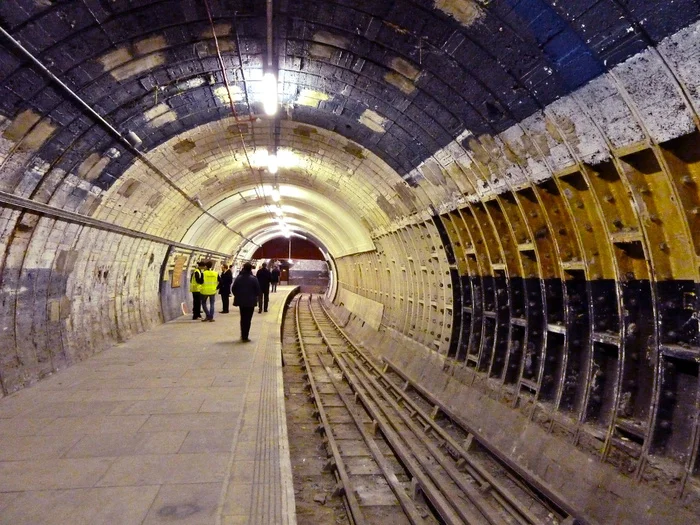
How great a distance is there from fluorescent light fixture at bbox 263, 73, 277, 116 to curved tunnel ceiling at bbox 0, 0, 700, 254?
19 centimetres

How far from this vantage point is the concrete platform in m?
3.25

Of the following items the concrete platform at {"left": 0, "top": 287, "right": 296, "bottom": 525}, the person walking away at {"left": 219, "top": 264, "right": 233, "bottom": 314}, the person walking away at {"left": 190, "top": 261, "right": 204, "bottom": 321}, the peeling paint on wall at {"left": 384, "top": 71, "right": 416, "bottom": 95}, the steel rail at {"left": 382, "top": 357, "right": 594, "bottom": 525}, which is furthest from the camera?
the person walking away at {"left": 219, "top": 264, "right": 233, "bottom": 314}

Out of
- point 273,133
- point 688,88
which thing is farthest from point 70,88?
point 688,88

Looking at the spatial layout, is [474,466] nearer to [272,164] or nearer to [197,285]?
[272,164]

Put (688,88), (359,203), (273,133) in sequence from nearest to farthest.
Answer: (688,88), (273,133), (359,203)

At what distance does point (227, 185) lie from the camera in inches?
493

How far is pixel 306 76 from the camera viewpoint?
6297 mm

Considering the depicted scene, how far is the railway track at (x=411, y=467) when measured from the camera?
4.54 m

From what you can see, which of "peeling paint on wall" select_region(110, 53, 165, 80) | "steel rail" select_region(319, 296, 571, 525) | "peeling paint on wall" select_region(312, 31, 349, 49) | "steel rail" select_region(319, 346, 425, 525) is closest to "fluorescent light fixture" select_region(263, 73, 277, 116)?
"peeling paint on wall" select_region(312, 31, 349, 49)

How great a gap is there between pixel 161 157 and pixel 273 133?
2.18 metres

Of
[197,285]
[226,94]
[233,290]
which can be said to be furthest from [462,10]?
[197,285]

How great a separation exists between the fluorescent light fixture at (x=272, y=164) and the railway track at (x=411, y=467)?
5321mm

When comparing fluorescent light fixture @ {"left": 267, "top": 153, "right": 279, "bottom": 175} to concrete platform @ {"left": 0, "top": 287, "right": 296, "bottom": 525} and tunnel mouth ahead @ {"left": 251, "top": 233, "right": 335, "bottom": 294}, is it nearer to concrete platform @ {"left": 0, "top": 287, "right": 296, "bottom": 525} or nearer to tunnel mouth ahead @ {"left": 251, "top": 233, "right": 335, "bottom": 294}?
concrete platform @ {"left": 0, "top": 287, "right": 296, "bottom": 525}

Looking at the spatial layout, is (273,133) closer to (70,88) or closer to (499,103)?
(70,88)
